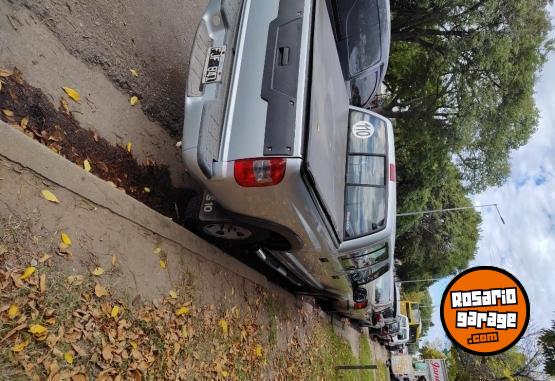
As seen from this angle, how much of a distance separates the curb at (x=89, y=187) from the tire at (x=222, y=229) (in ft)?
0.39

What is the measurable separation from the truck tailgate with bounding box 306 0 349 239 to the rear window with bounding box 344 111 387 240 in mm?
459

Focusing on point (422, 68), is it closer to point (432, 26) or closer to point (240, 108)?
point (432, 26)

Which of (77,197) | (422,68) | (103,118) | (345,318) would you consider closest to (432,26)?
(422,68)

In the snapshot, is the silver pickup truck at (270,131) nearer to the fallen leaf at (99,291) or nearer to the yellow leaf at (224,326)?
the yellow leaf at (224,326)

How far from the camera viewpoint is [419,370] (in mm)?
17922

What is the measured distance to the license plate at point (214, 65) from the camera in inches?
163

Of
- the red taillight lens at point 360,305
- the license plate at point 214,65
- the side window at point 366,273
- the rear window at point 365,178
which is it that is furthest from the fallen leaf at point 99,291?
the red taillight lens at point 360,305

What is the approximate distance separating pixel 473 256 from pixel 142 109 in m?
31.2

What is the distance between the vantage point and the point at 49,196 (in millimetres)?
3160

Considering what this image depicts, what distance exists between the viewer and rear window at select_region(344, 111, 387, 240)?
584cm

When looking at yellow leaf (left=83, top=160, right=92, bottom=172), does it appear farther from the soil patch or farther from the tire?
the tire

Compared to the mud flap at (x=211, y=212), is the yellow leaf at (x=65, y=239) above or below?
below

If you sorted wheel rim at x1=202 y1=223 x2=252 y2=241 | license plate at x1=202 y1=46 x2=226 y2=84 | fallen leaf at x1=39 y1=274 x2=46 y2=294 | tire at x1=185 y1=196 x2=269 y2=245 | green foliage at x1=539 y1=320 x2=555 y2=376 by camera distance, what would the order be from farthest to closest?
green foliage at x1=539 y1=320 x2=555 y2=376, wheel rim at x1=202 y1=223 x2=252 y2=241, tire at x1=185 y1=196 x2=269 y2=245, license plate at x1=202 y1=46 x2=226 y2=84, fallen leaf at x1=39 y1=274 x2=46 y2=294

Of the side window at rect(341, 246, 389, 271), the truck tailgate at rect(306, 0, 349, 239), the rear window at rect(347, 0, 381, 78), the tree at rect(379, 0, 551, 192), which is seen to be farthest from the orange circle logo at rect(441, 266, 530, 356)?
the tree at rect(379, 0, 551, 192)
